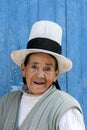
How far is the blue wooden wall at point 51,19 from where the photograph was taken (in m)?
3.18

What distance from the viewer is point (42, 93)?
278 cm

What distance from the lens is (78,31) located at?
3.37 metres

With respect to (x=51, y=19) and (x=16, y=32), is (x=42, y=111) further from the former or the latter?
(x=51, y=19)

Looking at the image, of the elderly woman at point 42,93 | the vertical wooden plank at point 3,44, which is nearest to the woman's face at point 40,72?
the elderly woman at point 42,93

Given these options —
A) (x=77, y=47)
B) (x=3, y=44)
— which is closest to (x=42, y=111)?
(x=3, y=44)

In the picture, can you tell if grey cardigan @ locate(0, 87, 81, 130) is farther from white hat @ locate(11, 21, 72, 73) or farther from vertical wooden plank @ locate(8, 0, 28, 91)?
vertical wooden plank @ locate(8, 0, 28, 91)

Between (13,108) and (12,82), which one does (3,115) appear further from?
(12,82)

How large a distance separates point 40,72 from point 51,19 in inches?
26.8

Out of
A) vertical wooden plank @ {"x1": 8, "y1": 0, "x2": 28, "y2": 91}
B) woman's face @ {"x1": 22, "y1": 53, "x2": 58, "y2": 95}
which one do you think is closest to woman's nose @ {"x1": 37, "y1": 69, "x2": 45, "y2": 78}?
woman's face @ {"x1": 22, "y1": 53, "x2": 58, "y2": 95}

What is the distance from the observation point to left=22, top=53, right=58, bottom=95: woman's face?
2.73 m

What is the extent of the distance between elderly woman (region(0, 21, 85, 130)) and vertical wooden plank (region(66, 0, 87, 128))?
20.3 inches

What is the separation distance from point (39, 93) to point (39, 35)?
352mm

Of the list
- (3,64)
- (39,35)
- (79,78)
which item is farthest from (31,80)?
(79,78)

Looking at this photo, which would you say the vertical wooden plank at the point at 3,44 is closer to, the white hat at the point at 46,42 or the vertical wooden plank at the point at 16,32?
the vertical wooden plank at the point at 16,32
